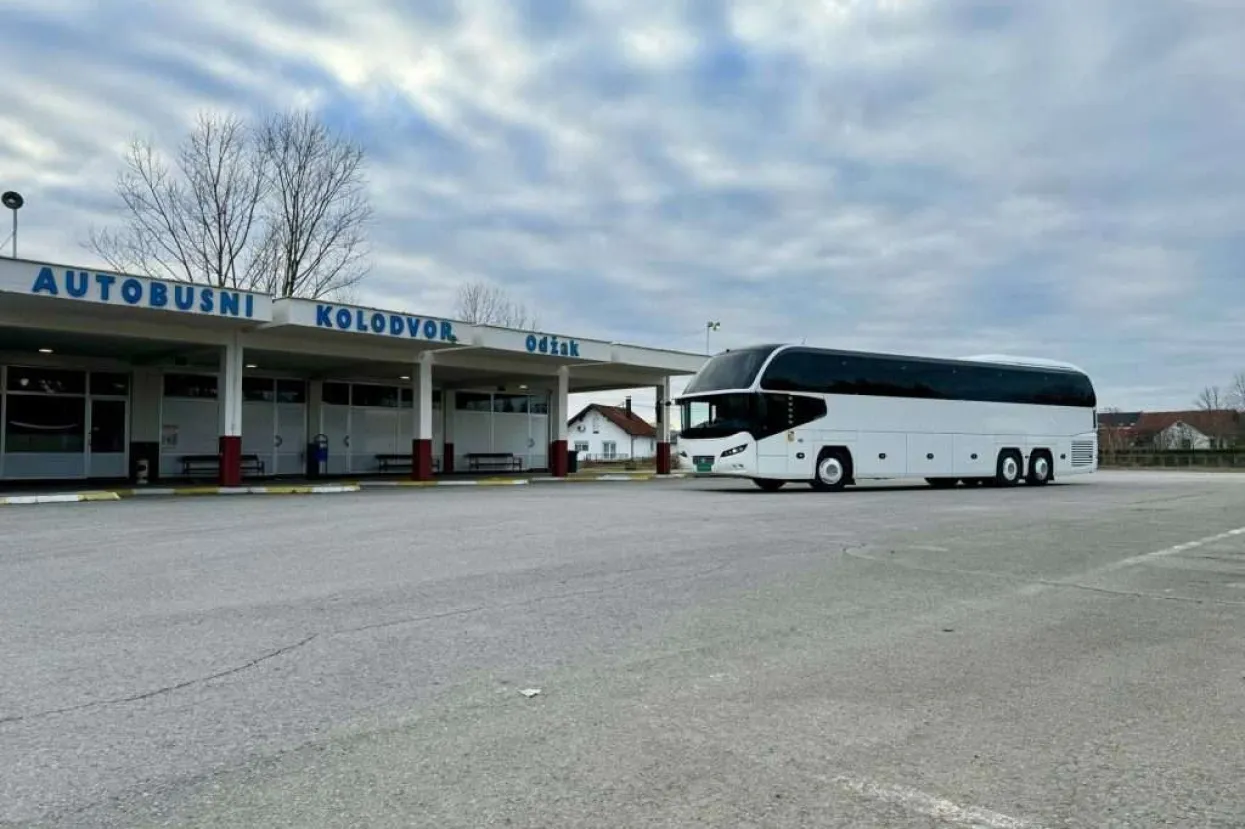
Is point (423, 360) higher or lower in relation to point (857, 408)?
higher

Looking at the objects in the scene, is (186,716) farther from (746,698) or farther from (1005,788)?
(1005,788)

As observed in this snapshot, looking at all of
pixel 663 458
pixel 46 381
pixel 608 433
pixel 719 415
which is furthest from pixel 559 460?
pixel 608 433

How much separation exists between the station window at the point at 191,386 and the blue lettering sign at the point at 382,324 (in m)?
7.72

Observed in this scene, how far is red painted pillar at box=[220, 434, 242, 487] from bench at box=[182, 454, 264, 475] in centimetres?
461

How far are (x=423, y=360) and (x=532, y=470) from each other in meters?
11.9

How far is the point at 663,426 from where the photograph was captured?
36312 mm

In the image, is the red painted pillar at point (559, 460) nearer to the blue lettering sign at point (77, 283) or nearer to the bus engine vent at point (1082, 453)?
the blue lettering sign at point (77, 283)

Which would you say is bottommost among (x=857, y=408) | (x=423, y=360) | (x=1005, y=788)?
(x=1005, y=788)

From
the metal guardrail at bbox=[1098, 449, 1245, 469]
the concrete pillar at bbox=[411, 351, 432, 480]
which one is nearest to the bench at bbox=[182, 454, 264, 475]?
the concrete pillar at bbox=[411, 351, 432, 480]

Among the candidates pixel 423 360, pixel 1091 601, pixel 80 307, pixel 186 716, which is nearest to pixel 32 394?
pixel 80 307

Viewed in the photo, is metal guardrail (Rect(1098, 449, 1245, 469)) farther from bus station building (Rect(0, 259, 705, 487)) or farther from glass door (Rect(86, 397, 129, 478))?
glass door (Rect(86, 397, 129, 478))

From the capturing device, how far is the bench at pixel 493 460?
3581 centimetres

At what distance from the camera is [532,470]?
3841 cm

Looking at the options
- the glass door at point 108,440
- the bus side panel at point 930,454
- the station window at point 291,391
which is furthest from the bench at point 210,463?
the bus side panel at point 930,454
